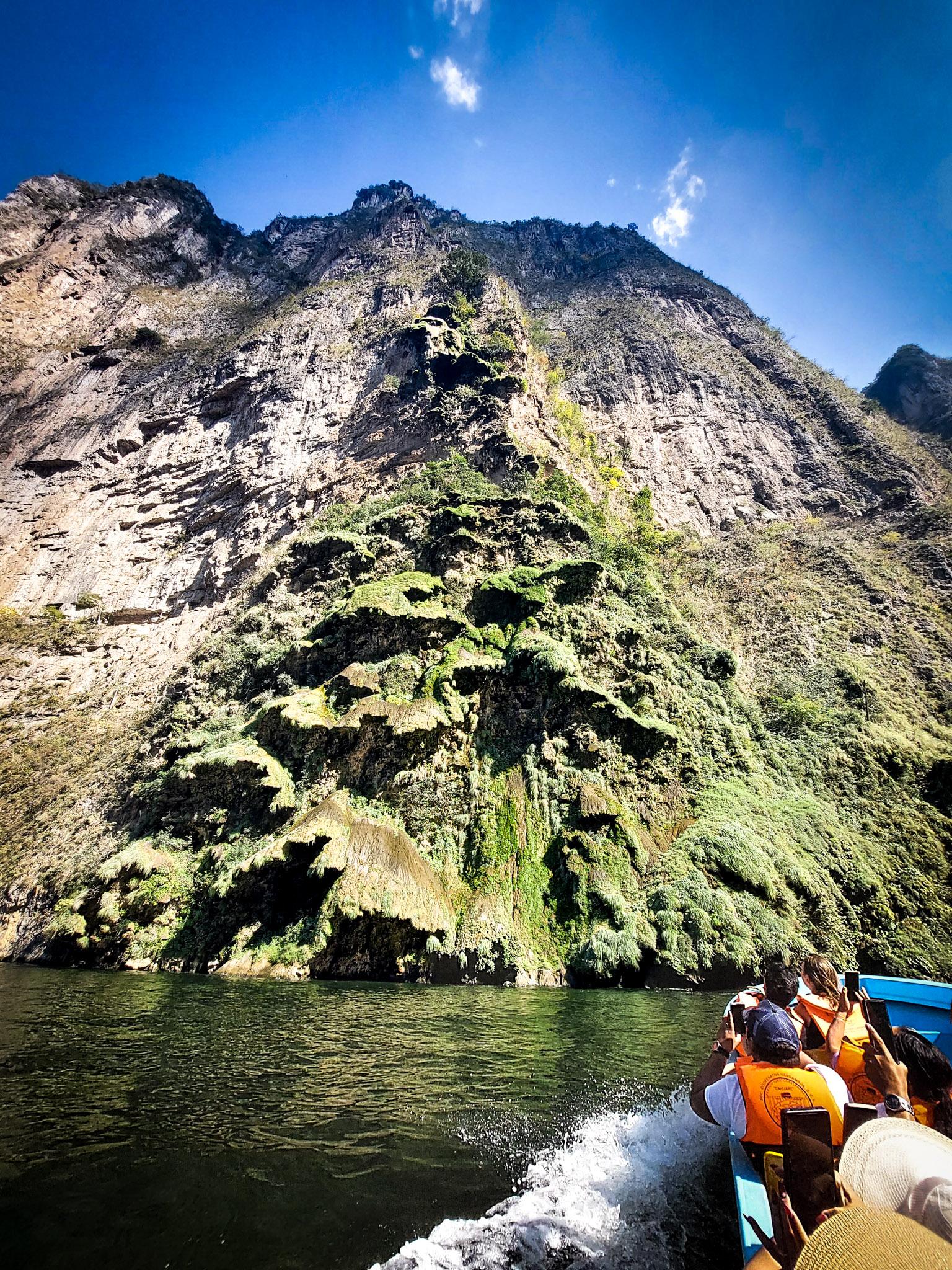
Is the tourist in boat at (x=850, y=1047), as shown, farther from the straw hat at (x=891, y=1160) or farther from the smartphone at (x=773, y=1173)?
the straw hat at (x=891, y=1160)

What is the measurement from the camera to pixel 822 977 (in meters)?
4.55

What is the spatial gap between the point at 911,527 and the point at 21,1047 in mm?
44033

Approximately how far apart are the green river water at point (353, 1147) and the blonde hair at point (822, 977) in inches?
68.2

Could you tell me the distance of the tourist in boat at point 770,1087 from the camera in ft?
8.76

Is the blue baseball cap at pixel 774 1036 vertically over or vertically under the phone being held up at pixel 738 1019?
over

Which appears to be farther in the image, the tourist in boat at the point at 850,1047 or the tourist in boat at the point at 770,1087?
the tourist in boat at the point at 850,1047

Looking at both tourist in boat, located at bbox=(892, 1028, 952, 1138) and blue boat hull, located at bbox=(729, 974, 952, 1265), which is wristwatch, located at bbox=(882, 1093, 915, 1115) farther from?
blue boat hull, located at bbox=(729, 974, 952, 1265)

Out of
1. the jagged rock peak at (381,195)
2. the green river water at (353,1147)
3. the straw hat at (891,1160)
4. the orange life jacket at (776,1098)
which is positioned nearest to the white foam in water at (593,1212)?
the green river water at (353,1147)

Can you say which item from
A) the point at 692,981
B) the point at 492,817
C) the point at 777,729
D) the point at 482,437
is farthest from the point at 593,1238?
the point at 482,437

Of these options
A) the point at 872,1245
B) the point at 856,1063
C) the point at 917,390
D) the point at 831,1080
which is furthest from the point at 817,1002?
the point at 917,390

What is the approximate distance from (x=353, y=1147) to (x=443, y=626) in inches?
741

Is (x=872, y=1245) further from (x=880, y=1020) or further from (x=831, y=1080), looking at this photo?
(x=880, y=1020)

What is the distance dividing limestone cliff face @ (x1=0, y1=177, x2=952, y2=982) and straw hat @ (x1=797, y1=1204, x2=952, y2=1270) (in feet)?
53.9

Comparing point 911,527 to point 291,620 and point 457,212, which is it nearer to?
point 291,620
